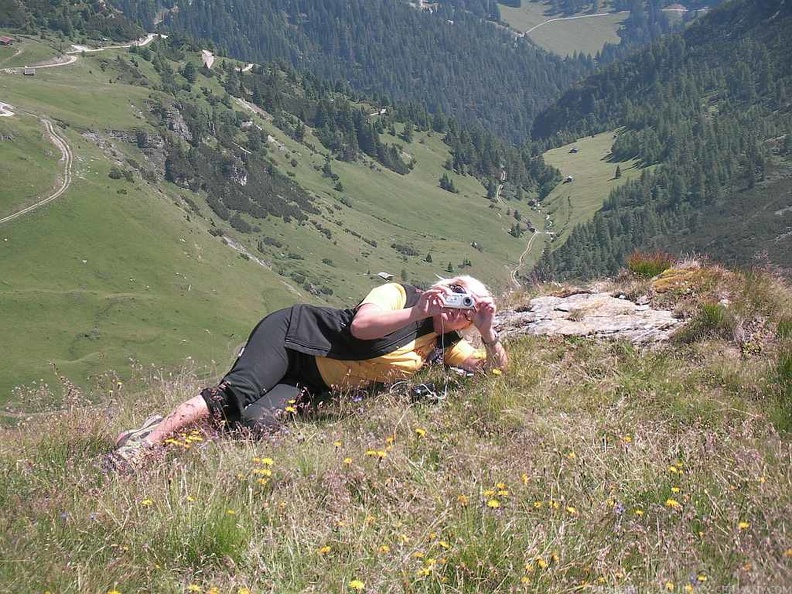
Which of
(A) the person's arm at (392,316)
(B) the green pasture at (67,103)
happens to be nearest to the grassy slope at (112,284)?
(B) the green pasture at (67,103)

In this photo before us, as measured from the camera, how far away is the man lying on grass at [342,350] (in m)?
5.39

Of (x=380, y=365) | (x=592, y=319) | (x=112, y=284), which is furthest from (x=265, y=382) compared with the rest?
(x=112, y=284)

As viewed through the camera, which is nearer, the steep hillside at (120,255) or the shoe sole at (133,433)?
the shoe sole at (133,433)

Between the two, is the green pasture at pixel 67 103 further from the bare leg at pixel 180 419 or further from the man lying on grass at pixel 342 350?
the bare leg at pixel 180 419

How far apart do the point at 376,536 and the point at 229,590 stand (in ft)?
2.31

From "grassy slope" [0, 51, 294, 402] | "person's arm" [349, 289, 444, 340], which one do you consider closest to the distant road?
"grassy slope" [0, 51, 294, 402]

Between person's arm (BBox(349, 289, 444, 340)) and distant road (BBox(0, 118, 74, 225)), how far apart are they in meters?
143

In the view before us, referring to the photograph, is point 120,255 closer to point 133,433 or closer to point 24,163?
point 24,163

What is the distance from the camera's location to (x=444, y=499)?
3666mm

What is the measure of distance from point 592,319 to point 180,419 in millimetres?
4654

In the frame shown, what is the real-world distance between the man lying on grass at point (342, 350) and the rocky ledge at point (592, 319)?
1.65 m

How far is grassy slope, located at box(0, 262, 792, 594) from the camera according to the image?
304 cm

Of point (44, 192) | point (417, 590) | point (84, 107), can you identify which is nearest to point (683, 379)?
point (417, 590)

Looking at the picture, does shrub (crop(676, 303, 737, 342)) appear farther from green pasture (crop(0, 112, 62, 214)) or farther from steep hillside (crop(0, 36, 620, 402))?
green pasture (crop(0, 112, 62, 214))
